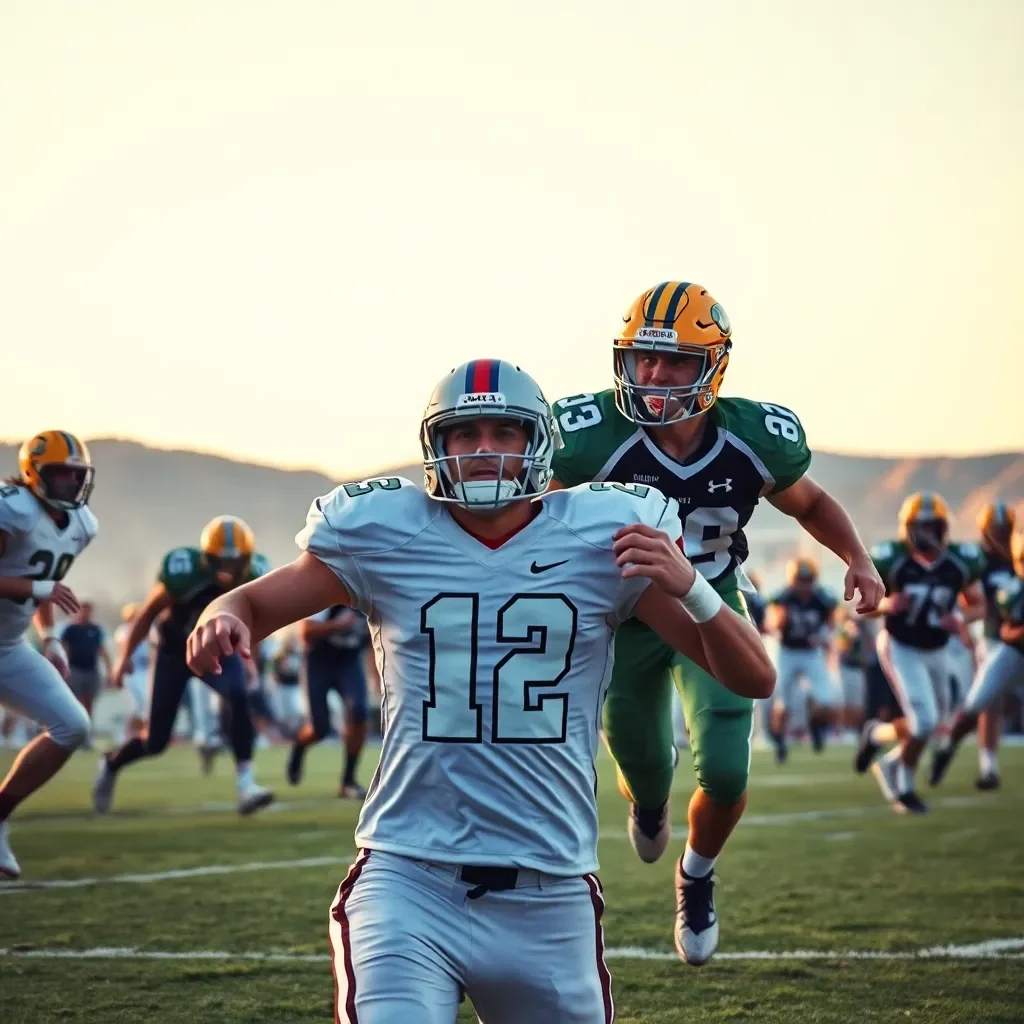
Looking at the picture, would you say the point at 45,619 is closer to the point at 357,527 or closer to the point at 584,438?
the point at 584,438

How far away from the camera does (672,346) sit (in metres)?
5.10

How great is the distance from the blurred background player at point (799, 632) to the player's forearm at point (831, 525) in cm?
1157

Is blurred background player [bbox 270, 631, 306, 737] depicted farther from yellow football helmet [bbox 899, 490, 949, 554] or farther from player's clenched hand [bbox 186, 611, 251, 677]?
player's clenched hand [bbox 186, 611, 251, 677]

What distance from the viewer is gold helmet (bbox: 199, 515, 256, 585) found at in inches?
423

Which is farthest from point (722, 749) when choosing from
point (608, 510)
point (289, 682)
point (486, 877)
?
point (289, 682)

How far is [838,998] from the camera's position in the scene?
5.01 meters

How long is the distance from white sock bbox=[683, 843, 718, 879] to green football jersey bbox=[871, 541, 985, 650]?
21.4 ft

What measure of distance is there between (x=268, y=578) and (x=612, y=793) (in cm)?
1022

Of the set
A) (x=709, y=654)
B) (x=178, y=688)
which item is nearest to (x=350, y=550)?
(x=709, y=654)

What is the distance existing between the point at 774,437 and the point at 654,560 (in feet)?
7.08

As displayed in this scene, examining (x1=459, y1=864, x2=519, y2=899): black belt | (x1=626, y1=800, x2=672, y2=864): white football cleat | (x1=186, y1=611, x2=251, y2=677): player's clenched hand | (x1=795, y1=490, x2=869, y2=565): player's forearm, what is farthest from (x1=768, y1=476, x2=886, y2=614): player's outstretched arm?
(x1=186, y1=611, x2=251, y2=677): player's clenched hand

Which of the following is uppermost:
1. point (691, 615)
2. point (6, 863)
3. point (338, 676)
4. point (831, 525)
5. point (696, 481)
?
point (696, 481)

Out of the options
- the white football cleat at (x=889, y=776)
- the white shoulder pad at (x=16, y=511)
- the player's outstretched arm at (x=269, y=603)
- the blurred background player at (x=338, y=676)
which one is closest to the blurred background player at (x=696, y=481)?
the player's outstretched arm at (x=269, y=603)

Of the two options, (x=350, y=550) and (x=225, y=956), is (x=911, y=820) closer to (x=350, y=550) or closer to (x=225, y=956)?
(x=225, y=956)
